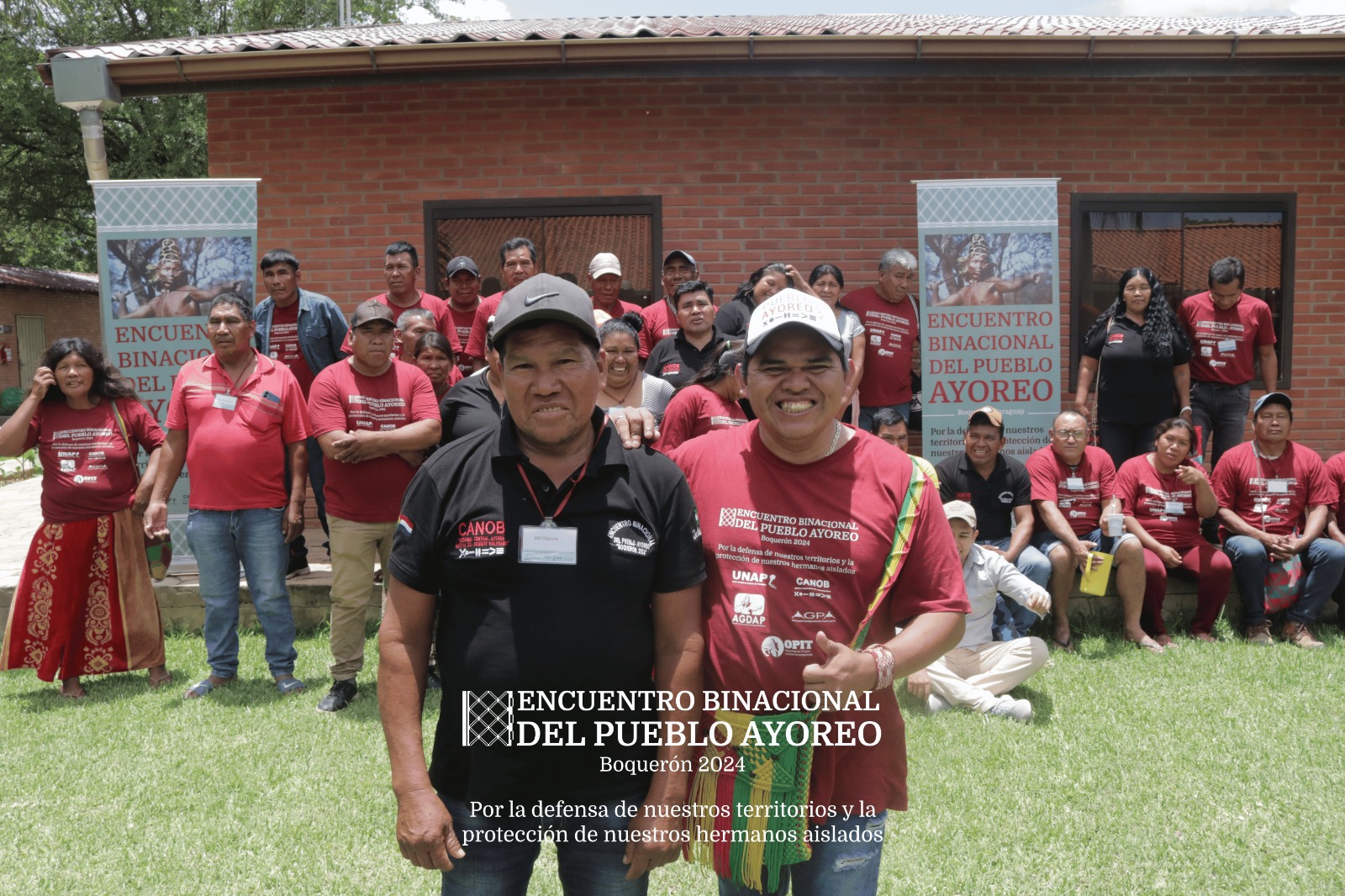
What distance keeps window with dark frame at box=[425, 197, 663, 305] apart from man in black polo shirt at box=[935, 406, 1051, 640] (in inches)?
123

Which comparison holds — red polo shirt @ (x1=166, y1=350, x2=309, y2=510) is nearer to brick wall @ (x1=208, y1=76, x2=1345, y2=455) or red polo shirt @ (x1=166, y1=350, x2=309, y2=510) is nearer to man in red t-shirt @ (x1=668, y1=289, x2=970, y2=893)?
brick wall @ (x1=208, y1=76, x2=1345, y2=455)

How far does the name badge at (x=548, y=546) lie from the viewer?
2.03m

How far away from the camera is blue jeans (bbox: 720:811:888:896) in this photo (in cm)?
211

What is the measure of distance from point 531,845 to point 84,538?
4.95m

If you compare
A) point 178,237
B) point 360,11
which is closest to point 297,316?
point 178,237

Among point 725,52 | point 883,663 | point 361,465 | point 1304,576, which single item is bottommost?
point 1304,576

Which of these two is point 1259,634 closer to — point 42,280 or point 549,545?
point 549,545

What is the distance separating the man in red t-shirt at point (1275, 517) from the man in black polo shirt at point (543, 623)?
599 cm

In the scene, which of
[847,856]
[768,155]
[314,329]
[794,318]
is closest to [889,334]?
[768,155]

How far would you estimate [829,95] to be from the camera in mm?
8281

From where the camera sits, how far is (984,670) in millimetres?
5504

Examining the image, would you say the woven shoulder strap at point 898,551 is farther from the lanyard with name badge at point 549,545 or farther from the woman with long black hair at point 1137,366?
the woman with long black hair at point 1137,366

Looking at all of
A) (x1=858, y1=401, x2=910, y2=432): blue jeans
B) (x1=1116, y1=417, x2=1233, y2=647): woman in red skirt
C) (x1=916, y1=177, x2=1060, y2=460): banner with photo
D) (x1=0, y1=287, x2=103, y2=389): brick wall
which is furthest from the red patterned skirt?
(x1=0, y1=287, x2=103, y2=389): brick wall

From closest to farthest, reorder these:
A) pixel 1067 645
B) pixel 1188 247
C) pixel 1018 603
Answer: pixel 1018 603 < pixel 1067 645 < pixel 1188 247
